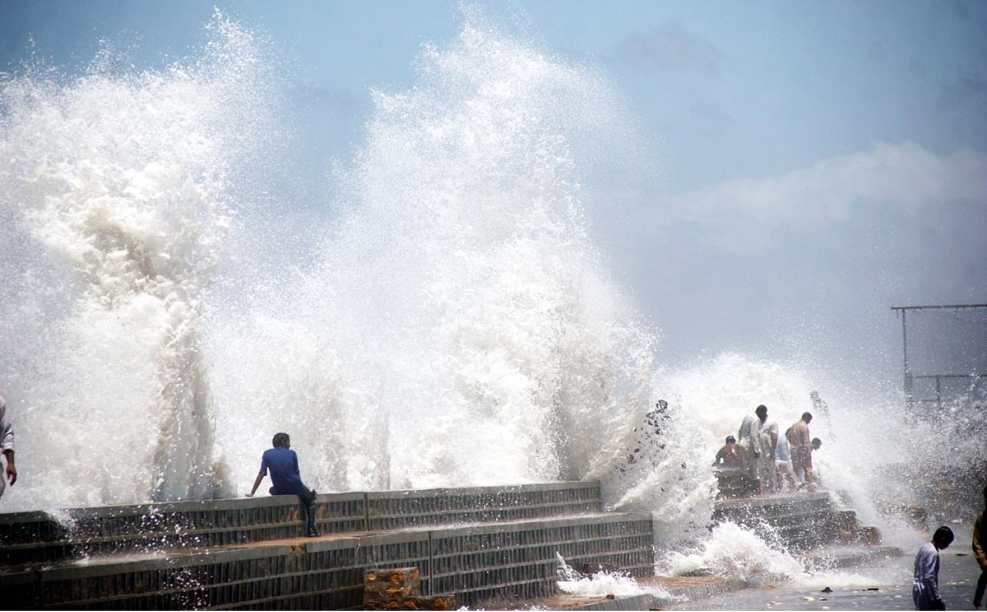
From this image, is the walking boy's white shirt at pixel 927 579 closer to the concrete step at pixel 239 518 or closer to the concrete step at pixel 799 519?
the concrete step at pixel 239 518

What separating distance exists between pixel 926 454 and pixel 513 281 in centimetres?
1232

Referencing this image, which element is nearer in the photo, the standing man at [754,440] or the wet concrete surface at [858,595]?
the wet concrete surface at [858,595]

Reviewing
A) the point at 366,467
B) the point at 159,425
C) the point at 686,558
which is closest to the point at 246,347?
the point at 366,467

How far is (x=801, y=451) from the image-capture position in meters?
19.4

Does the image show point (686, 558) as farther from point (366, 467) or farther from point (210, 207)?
point (210, 207)

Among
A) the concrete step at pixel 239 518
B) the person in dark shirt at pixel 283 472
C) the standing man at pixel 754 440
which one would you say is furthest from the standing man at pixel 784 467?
the person in dark shirt at pixel 283 472

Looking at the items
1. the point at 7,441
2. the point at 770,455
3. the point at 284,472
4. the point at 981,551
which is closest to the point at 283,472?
the point at 284,472

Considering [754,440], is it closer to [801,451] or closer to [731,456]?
[731,456]

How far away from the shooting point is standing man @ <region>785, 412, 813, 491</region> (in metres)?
19.2

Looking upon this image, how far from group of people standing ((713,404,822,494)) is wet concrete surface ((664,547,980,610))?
3.01 m

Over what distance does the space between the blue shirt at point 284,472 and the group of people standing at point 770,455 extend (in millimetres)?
9439

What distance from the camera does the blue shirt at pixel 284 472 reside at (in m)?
10.2

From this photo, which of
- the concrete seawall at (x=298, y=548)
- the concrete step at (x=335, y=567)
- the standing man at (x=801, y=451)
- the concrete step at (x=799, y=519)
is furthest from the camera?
the standing man at (x=801, y=451)

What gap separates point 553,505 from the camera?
1273 cm
